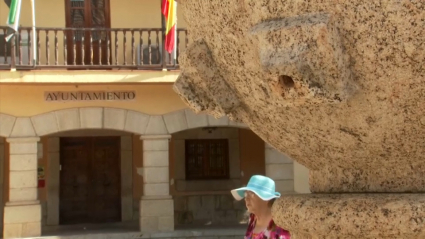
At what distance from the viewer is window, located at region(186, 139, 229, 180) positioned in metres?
16.1

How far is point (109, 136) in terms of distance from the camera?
52.4 feet

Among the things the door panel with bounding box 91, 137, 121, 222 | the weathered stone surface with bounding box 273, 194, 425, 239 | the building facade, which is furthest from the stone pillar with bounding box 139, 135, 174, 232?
the weathered stone surface with bounding box 273, 194, 425, 239

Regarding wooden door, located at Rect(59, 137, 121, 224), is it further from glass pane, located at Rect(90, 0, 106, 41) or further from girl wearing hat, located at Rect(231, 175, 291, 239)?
girl wearing hat, located at Rect(231, 175, 291, 239)

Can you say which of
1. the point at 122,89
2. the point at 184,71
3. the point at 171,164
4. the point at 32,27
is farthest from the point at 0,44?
the point at 184,71

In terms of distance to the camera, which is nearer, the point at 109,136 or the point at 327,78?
the point at 327,78

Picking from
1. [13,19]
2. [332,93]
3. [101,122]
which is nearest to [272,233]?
[332,93]

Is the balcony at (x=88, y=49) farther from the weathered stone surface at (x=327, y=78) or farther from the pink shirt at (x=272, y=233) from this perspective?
the weathered stone surface at (x=327, y=78)

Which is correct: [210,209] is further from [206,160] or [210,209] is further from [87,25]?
[87,25]

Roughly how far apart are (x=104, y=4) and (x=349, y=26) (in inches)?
513

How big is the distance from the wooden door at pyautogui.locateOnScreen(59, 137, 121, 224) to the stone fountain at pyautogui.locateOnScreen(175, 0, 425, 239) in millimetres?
13831

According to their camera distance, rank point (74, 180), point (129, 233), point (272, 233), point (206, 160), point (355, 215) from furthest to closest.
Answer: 1. point (206, 160)
2. point (74, 180)
3. point (129, 233)
4. point (272, 233)
5. point (355, 215)

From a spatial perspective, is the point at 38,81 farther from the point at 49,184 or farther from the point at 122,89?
the point at 49,184

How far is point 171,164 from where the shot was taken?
15.9 m

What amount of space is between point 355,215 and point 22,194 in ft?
38.0
